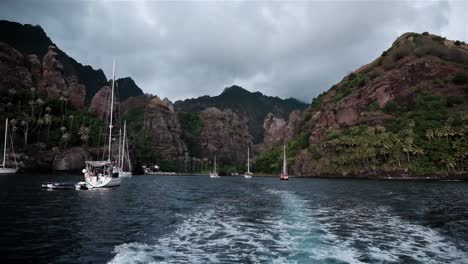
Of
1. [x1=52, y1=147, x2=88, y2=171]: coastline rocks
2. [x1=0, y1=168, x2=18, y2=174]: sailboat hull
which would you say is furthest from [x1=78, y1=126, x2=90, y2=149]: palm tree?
[x1=0, y1=168, x2=18, y2=174]: sailboat hull

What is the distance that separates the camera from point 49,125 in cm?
18925

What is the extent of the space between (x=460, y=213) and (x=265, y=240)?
26.7 meters

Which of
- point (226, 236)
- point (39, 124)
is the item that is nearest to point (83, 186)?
point (226, 236)

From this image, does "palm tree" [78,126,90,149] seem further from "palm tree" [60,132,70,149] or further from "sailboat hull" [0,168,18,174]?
"sailboat hull" [0,168,18,174]

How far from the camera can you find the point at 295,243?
Result: 22922mm

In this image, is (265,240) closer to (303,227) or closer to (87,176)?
(303,227)

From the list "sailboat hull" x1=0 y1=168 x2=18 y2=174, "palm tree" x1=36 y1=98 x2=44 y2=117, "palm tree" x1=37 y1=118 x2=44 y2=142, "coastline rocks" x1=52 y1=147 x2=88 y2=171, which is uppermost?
"palm tree" x1=36 y1=98 x2=44 y2=117

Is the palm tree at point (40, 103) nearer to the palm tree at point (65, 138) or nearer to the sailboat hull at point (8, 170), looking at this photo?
the palm tree at point (65, 138)

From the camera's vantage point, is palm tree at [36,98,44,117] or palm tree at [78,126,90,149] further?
palm tree at [36,98,44,117]

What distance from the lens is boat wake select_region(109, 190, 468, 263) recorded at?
19.3m

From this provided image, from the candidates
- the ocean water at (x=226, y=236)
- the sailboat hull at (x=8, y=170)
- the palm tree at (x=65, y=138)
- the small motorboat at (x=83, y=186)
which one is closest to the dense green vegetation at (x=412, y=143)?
the ocean water at (x=226, y=236)

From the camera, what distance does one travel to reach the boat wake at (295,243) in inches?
761

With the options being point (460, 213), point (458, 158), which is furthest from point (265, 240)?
point (458, 158)

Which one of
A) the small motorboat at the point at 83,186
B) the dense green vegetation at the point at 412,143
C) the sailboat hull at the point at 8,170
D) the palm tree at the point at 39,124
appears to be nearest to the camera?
the small motorboat at the point at 83,186
